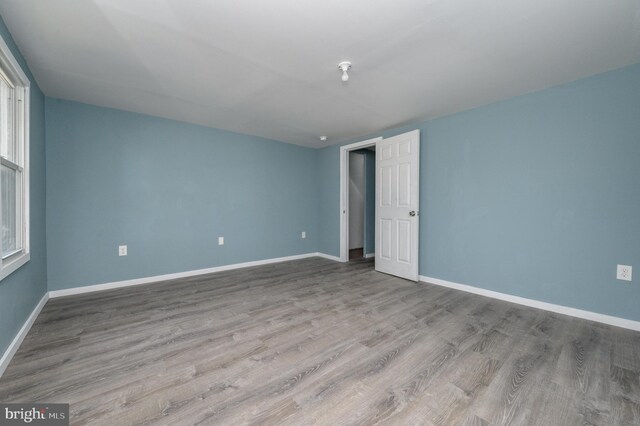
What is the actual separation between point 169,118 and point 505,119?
4.17 m

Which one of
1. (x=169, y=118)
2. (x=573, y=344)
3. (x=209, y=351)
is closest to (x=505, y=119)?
(x=573, y=344)

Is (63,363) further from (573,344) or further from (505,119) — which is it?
(505,119)

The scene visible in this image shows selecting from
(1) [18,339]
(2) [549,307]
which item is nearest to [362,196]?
(2) [549,307]

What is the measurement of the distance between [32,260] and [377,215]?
3.91 meters

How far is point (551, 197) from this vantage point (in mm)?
2623

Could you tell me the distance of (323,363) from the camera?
68.6 inches

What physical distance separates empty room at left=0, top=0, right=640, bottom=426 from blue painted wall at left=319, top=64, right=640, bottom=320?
2 centimetres

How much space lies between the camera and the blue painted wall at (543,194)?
2277mm

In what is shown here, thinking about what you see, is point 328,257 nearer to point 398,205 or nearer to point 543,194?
Answer: point 398,205

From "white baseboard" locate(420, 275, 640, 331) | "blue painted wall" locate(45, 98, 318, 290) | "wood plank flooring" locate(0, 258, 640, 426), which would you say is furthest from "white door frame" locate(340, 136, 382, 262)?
"wood plank flooring" locate(0, 258, 640, 426)

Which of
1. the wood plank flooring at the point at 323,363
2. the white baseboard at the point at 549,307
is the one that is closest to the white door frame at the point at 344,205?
the white baseboard at the point at 549,307

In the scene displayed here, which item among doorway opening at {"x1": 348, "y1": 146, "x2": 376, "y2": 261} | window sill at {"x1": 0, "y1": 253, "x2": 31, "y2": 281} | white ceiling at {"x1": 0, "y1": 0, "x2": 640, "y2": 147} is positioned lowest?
window sill at {"x1": 0, "y1": 253, "x2": 31, "y2": 281}

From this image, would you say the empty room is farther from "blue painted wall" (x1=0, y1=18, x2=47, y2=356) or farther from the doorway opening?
the doorway opening

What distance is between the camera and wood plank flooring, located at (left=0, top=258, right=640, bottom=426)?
1.34 metres
